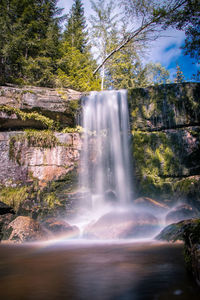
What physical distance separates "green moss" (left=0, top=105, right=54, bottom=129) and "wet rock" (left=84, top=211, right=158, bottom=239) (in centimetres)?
602

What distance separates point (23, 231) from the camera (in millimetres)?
5980

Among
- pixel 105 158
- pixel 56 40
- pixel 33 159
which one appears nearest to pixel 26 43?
pixel 56 40

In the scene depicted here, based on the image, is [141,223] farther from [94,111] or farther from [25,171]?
[94,111]

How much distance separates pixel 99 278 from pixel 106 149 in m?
8.14

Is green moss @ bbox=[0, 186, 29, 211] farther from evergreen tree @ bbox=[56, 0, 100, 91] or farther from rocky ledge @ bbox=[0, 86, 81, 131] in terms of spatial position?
evergreen tree @ bbox=[56, 0, 100, 91]

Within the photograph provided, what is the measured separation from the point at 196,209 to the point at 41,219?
663 cm

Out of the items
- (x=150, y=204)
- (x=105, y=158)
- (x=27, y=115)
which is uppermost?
(x=27, y=115)

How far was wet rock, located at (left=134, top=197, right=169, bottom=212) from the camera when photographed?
8.70 m

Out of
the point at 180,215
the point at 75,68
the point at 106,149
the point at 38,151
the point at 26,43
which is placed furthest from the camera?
the point at 75,68

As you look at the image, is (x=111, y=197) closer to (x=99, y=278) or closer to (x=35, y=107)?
(x=35, y=107)

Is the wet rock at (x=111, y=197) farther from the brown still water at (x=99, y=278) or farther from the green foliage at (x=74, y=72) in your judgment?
the green foliage at (x=74, y=72)

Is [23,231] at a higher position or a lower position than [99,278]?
lower

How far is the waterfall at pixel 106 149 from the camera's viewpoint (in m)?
9.57

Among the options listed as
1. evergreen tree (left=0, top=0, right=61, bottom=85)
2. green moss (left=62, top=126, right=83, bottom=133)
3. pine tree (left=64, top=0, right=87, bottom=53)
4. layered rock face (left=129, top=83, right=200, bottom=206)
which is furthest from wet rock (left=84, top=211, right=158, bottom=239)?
pine tree (left=64, top=0, right=87, bottom=53)
